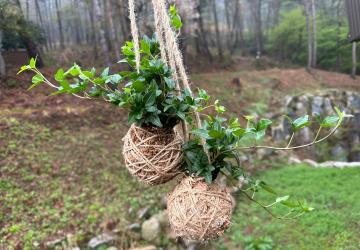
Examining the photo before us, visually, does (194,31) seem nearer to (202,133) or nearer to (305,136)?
(305,136)

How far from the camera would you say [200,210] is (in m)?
1.84

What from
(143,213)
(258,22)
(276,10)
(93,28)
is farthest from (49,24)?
(276,10)

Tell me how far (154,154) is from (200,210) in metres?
0.34

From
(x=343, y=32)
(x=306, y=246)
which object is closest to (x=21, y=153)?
(x=306, y=246)

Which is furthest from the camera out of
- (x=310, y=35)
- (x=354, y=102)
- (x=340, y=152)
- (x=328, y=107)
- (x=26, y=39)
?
(x=310, y=35)

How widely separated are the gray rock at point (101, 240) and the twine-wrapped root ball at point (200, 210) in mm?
3789

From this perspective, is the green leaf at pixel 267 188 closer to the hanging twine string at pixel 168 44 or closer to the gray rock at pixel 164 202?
the hanging twine string at pixel 168 44

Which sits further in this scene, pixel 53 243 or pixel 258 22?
pixel 258 22

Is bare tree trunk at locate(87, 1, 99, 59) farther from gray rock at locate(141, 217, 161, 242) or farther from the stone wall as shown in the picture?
gray rock at locate(141, 217, 161, 242)

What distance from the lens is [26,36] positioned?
10.1 m

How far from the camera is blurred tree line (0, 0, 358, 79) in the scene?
1066 centimetres

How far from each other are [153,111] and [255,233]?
465 centimetres

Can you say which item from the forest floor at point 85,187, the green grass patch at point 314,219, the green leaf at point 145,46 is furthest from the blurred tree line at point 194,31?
the green leaf at point 145,46

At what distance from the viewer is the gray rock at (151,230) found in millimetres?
5633
